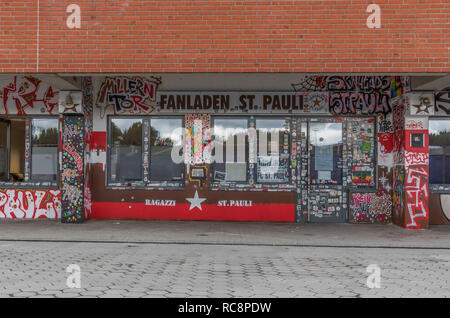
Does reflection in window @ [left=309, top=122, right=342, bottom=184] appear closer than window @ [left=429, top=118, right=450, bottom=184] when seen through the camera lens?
No

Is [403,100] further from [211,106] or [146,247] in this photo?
[146,247]

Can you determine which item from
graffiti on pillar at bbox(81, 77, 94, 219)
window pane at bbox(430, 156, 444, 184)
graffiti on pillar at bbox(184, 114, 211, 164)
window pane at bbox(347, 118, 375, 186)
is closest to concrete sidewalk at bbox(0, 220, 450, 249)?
graffiti on pillar at bbox(81, 77, 94, 219)

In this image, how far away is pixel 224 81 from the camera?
43.9ft

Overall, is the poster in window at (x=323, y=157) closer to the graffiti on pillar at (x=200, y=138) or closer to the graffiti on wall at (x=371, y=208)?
the graffiti on wall at (x=371, y=208)

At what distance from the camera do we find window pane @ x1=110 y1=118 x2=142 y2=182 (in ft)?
46.5

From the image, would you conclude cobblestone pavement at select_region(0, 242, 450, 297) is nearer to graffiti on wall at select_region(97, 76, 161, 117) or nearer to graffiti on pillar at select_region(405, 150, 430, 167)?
graffiti on pillar at select_region(405, 150, 430, 167)

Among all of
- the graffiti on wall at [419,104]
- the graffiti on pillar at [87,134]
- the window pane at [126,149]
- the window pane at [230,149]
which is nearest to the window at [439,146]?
the graffiti on wall at [419,104]

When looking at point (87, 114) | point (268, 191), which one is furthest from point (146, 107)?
point (268, 191)

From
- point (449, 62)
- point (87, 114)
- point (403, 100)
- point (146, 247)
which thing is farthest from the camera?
point (87, 114)

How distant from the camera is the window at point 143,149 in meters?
14.1

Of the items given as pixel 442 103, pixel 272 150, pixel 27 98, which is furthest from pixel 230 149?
pixel 27 98

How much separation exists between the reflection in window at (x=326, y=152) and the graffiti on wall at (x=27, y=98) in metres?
7.66

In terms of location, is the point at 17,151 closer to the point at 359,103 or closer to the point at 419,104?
the point at 359,103

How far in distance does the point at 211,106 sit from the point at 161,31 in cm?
337
